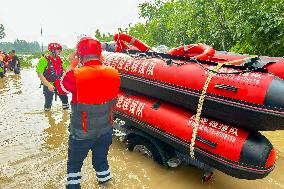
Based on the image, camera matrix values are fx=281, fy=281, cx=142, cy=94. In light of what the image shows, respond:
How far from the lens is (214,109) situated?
3.96 meters

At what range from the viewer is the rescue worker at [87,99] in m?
3.49

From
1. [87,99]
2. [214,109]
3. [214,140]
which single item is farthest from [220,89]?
[87,99]

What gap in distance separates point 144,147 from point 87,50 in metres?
2.25

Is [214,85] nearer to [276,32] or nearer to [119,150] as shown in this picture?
[119,150]

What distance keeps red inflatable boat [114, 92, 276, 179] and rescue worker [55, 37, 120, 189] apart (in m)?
1.03

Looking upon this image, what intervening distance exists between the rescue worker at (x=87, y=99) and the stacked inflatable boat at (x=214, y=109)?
1081mm

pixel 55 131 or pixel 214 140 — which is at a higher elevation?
pixel 214 140

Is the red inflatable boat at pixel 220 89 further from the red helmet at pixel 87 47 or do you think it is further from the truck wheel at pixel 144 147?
the red helmet at pixel 87 47

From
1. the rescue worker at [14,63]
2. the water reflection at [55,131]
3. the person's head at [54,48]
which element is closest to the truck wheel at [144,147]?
the water reflection at [55,131]

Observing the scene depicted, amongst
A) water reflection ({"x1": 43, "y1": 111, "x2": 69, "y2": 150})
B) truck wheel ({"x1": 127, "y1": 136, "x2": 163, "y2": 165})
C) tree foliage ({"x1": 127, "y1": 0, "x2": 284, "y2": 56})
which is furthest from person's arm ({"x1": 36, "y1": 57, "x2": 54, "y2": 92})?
tree foliage ({"x1": 127, "y1": 0, "x2": 284, "y2": 56})

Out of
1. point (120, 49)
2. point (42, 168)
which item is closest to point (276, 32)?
point (120, 49)

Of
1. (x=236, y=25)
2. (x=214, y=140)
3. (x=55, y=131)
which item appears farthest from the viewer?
(x=236, y=25)

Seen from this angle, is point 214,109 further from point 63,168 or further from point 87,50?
point 63,168

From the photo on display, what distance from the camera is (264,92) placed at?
348 cm
